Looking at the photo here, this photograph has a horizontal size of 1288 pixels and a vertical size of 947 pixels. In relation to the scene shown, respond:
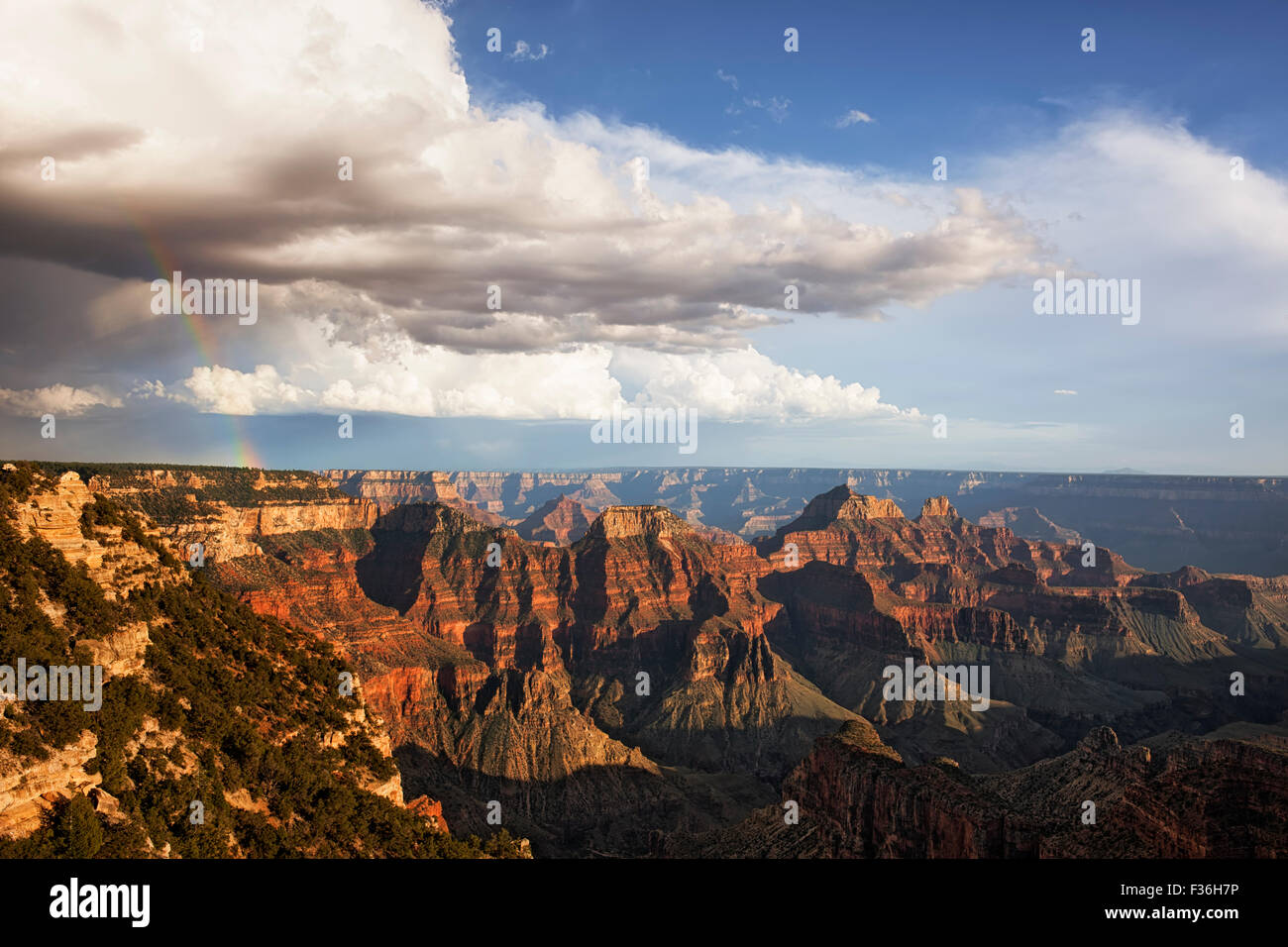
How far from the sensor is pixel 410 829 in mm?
66312

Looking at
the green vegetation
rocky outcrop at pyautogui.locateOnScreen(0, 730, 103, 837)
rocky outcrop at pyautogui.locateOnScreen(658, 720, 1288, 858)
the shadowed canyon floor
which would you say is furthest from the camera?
the shadowed canyon floor

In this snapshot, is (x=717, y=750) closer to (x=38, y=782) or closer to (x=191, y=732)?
(x=191, y=732)

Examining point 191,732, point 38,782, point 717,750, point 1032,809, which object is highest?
point 38,782

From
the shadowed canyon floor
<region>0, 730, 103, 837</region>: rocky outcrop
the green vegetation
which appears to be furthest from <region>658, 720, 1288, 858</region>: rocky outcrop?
<region>0, 730, 103, 837</region>: rocky outcrop

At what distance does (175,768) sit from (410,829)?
2231cm

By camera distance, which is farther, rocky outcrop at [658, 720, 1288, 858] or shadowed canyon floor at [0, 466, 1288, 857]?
shadowed canyon floor at [0, 466, 1288, 857]

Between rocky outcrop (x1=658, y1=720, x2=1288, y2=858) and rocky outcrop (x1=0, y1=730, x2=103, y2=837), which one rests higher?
rocky outcrop (x1=0, y1=730, x2=103, y2=837)

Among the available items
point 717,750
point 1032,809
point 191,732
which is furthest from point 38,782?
point 717,750

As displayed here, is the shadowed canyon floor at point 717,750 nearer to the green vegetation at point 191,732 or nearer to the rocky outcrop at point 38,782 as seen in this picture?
the green vegetation at point 191,732

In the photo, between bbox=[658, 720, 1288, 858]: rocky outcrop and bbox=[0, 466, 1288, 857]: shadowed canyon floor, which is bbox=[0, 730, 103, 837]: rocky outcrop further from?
bbox=[658, 720, 1288, 858]: rocky outcrop

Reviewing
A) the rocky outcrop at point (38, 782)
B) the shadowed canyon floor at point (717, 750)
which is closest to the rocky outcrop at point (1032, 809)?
the shadowed canyon floor at point (717, 750)
